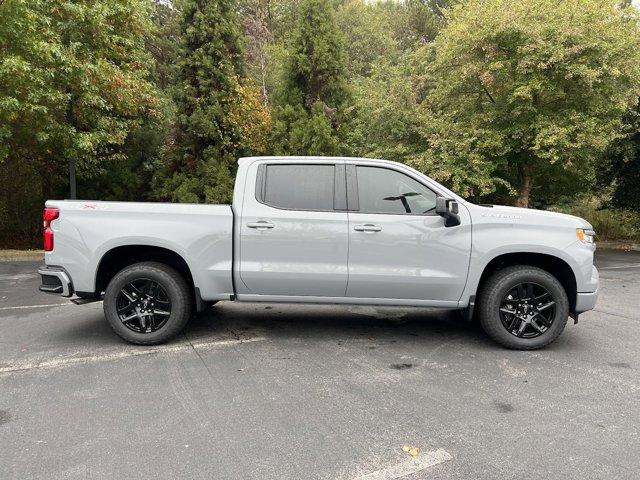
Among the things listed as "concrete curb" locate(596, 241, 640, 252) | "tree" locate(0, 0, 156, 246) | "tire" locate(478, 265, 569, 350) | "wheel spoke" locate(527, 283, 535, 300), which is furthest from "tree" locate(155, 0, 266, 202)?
"concrete curb" locate(596, 241, 640, 252)

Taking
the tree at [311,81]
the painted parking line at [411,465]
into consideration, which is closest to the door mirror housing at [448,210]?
the painted parking line at [411,465]

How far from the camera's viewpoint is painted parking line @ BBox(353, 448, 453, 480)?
A: 2771mm

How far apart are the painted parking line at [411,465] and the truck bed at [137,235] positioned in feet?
8.62

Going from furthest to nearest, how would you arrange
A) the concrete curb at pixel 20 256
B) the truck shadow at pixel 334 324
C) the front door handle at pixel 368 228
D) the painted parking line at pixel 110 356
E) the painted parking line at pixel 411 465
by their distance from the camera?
1. the concrete curb at pixel 20 256
2. the truck shadow at pixel 334 324
3. the front door handle at pixel 368 228
4. the painted parking line at pixel 110 356
5. the painted parking line at pixel 411 465

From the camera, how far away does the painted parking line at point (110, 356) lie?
445cm

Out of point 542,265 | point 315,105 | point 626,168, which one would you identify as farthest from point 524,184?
point 542,265

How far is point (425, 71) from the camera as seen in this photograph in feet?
49.4

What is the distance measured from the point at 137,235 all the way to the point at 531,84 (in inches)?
408

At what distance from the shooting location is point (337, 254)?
15.8 ft

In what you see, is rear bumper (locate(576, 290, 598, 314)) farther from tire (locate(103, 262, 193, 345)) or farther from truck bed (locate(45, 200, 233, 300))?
tire (locate(103, 262, 193, 345))

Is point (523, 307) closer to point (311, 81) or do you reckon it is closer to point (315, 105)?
point (315, 105)

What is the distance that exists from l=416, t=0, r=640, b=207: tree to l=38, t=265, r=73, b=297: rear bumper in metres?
9.40

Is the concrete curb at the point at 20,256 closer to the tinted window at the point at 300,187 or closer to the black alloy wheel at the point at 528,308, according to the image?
the tinted window at the point at 300,187

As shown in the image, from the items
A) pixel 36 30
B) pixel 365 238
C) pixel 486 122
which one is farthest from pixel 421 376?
pixel 36 30
